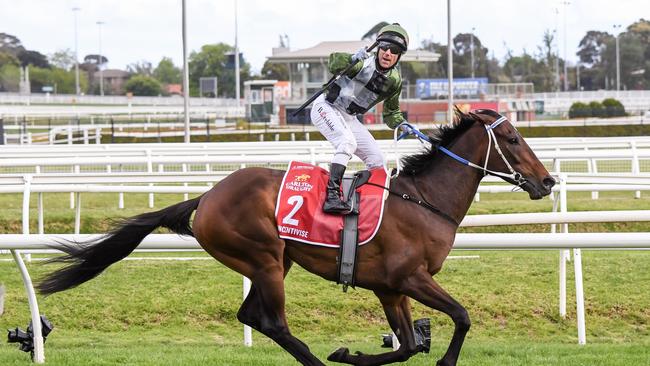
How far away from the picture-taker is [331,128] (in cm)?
623

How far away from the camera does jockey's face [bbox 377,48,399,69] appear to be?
6051 mm

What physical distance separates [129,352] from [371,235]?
189 centimetres

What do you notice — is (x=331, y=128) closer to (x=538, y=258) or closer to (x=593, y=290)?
(x=593, y=290)

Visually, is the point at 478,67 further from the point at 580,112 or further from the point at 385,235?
the point at 385,235

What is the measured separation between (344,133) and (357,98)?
0.78 feet

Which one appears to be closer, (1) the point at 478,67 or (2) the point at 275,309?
(2) the point at 275,309

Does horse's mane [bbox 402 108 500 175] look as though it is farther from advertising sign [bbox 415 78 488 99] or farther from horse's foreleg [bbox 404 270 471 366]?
advertising sign [bbox 415 78 488 99]

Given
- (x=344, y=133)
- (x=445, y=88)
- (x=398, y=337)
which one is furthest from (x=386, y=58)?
(x=445, y=88)

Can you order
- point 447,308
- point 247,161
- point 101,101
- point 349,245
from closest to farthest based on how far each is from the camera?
point 447,308 → point 349,245 → point 247,161 → point 101,101

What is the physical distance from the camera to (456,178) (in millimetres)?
6094

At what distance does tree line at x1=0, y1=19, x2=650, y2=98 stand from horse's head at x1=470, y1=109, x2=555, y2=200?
68.1m

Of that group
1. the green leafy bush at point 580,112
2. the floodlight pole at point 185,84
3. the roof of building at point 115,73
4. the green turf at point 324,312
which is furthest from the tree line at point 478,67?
the green turf at point 324,312

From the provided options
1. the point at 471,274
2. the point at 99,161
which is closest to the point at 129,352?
the point at 471,274

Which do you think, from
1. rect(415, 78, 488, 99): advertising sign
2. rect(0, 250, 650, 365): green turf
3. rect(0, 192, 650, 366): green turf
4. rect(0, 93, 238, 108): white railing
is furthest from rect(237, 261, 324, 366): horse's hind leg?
rect(0, 93, 238, 108): white railing
